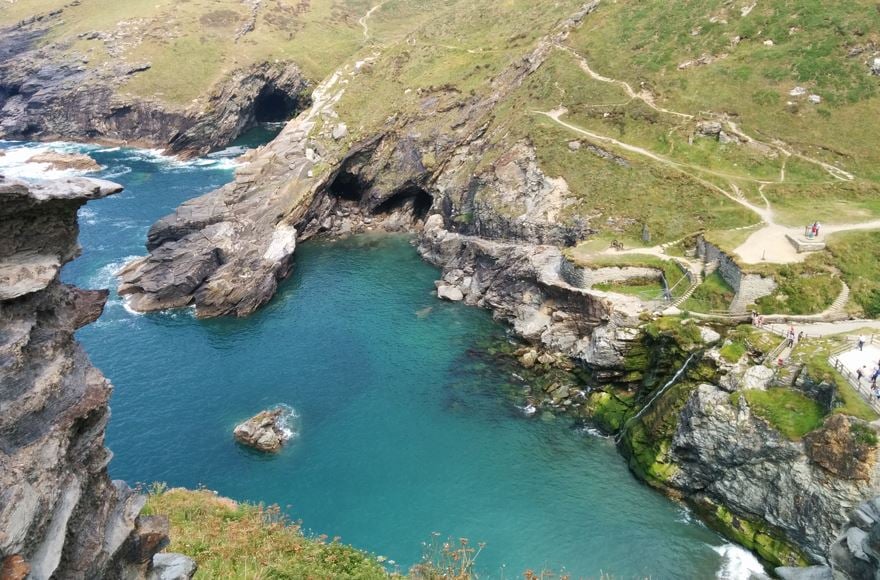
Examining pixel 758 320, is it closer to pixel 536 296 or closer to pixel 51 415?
pixel 536 296

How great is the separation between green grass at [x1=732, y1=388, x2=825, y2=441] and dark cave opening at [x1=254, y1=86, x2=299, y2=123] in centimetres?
14014

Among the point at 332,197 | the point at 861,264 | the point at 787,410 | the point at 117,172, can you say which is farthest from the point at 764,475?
the point at 117,172

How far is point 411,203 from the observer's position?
103m

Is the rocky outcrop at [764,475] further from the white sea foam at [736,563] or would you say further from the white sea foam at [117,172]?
the white sea foam at [117,172]

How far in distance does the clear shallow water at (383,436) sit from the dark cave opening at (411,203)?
20.2 metres

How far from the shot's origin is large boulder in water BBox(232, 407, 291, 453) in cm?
5250

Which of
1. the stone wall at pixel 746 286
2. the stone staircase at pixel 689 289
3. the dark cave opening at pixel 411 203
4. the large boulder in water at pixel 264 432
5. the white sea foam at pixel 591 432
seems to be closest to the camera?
the large boulder in water at pixel 264 432

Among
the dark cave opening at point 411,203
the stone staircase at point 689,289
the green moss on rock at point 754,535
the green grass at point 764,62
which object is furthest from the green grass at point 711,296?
the dark cave opening at point 411,203

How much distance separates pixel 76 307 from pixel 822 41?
93383 mm

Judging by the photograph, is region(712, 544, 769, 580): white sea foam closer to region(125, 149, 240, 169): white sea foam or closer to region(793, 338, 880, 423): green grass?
region(793, 338, 880, 423): green grass

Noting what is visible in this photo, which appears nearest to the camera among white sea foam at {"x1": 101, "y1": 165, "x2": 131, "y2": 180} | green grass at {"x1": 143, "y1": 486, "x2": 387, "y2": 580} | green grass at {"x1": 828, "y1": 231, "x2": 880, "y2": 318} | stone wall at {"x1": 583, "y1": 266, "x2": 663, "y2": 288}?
green grass at {"x1": 143, "y1": 486, "x2": 387, "y2": 580}

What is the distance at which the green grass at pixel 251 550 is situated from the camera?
25547 mm

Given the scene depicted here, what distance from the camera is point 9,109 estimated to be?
159000 mm

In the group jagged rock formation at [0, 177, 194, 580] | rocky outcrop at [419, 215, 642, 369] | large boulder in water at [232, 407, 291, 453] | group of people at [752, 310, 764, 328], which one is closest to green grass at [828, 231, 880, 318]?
group of people at [752, 310, 764, 328]
